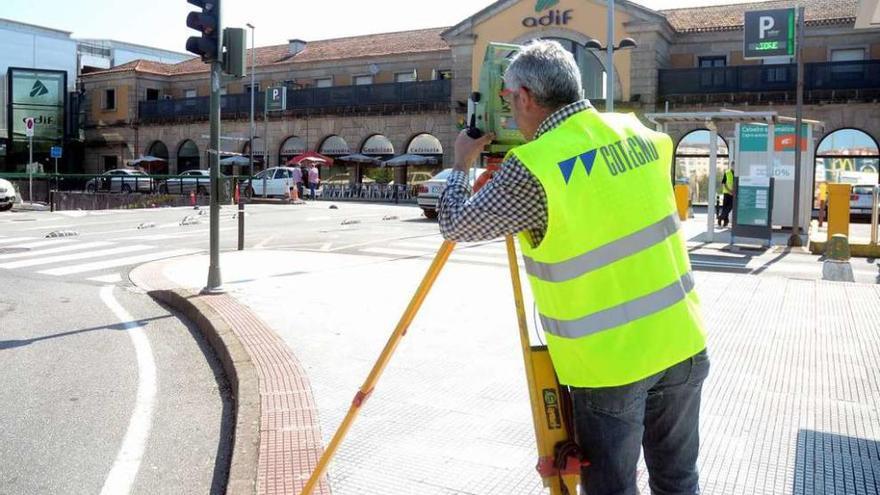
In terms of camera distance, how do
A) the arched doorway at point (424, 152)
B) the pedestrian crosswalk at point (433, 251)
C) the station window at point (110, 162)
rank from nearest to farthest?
the pedestrian crosswalk at point (433, 251)
the arched doorway at point (424, 152)
the station window at point (110, 162)

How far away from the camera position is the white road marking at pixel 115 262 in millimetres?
11062

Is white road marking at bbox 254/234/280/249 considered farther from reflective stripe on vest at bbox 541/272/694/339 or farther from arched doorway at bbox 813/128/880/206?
arched doorway at bbox 813/128/880/206

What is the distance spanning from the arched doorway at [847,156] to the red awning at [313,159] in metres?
23.6

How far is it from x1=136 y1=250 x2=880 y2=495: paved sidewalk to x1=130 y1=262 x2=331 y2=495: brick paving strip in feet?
0.35

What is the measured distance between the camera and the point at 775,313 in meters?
7.74

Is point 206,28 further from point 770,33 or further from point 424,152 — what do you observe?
point 424,152

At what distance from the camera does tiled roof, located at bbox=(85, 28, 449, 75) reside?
46812 mm

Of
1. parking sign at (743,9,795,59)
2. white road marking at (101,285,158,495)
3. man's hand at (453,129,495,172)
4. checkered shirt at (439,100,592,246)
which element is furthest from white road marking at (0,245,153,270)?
parking sign at (743,9,795,59)

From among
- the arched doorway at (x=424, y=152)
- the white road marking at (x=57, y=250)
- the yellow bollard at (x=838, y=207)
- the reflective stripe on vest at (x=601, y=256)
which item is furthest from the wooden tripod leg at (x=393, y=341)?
the arched doorway at (x=424, y=152)

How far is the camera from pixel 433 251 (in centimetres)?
1321

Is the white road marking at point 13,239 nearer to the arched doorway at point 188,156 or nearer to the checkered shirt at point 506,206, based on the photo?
the checkered shirt at point 506,206

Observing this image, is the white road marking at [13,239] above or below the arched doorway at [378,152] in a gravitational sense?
below

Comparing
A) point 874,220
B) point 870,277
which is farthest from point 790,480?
point 874,220

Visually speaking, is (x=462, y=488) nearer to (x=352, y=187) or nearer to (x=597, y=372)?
(x=597, y=372)
